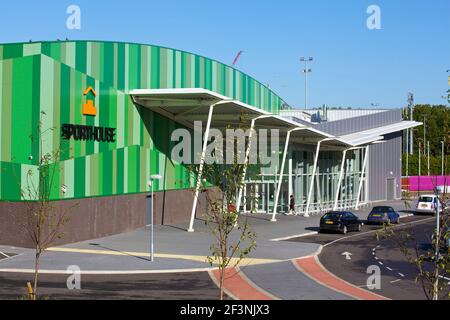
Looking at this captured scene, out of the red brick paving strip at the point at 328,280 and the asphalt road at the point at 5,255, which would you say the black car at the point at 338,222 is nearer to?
the red brick paving strip at the point at 328,280

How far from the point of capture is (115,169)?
1238 inches

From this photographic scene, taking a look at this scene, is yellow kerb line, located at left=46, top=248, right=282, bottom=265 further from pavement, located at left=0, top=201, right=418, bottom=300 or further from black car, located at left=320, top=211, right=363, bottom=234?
black car, located at left=320, top=211, right=363, bottom=234

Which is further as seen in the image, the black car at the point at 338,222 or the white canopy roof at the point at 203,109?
the black car at the point at 338,222

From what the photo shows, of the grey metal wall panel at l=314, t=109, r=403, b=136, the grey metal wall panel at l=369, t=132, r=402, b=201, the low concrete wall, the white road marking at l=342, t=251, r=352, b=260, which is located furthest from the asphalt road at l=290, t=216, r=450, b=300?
the grey metal wall panel at l=369, t=132, r=402, b=201

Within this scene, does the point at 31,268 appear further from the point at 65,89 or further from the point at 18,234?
the point at 65,89

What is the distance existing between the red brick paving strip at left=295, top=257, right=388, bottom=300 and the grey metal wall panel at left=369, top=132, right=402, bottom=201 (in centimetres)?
4305

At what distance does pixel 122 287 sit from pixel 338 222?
19.0m

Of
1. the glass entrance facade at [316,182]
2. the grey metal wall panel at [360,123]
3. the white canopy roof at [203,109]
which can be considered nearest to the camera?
the white canopy roof at [203,109]

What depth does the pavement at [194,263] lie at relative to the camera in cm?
1817

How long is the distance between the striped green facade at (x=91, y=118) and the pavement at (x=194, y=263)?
2985 millimetres

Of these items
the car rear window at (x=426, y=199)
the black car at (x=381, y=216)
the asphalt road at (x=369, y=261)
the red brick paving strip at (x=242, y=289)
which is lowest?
the asphalt road at (x=369, y=261)

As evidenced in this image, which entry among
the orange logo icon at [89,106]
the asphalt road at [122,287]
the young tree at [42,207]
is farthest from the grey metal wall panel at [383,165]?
the asphalt road at [122,287]

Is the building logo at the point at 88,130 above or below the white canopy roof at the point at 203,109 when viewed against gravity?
below
